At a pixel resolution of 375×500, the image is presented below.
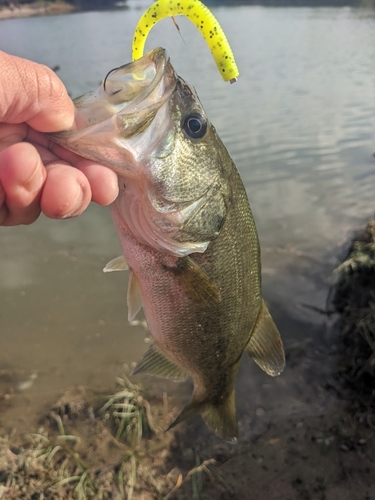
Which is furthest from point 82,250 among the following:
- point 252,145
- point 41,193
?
point 252,145

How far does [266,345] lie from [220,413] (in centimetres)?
53

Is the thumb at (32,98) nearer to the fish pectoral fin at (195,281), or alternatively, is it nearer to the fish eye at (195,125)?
the fish eye at (195,125)

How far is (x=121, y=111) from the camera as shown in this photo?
1.38 m

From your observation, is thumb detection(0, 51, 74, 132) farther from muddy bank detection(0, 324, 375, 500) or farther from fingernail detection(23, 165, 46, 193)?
muddy bank detection(0, 324, 375, 500)

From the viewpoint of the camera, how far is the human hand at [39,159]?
4.30 feet

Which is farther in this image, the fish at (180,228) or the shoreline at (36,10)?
the shoreline at (36,10)

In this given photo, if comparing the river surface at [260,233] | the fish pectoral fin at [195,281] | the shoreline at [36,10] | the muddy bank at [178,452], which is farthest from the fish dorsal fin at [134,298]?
the shoreline at [36,10]

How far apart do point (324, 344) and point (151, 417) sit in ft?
6.08

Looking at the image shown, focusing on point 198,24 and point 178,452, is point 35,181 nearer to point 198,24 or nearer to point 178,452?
point 198,24

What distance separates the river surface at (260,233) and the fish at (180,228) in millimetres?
1542

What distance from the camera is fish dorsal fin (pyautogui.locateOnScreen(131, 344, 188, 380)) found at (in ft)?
7.50

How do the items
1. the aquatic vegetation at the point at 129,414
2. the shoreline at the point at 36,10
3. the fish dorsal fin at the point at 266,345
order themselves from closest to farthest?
the fish dorsal fin at the point at 266,345 → the aquatic vegetation at the point at 129,414 → the shoreline at the point at 36,10

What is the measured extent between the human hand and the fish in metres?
0.07

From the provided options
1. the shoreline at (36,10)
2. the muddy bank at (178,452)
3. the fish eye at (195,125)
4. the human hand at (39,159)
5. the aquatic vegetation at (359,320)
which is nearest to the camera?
the human hand at (39,159)
